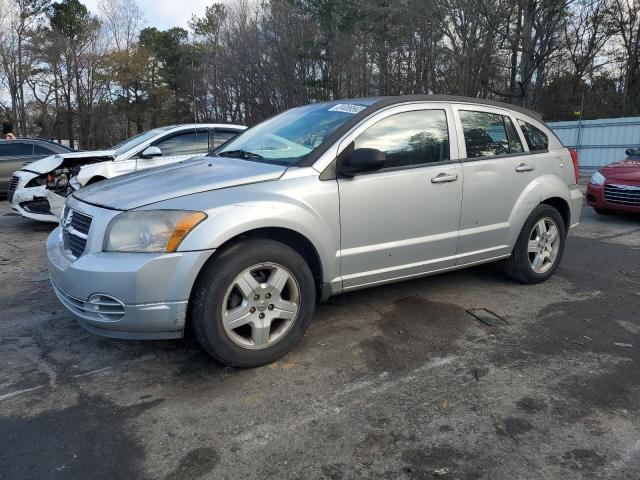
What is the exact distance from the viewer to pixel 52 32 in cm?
3650

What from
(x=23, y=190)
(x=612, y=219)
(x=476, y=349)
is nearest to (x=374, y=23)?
(x=612, y=219)

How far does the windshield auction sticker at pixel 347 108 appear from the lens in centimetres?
381

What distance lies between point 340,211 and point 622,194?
6908 mm

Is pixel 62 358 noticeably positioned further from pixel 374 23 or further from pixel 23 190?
pixel 374 23

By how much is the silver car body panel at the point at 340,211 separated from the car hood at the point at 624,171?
4.33 metres

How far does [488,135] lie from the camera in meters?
4.42

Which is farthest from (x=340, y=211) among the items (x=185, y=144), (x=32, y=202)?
(x=32, y=202)

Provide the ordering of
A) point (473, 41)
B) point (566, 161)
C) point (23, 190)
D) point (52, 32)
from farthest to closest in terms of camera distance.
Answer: point (52, 32) < point (473, 41) < point (23, 190) < point (566, 161)

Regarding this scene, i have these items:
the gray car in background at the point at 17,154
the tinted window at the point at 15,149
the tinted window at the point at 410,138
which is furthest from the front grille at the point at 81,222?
the tinted window at the point at 15,149

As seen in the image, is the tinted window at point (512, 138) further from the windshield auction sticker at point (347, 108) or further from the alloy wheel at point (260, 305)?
the alloy wheel at point (260, 305)

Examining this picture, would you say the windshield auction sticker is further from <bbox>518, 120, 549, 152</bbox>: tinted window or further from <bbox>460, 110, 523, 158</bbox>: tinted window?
<bbox>518, 120, 549, 152</bbox>: tinted window

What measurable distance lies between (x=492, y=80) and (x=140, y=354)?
72.7 feet

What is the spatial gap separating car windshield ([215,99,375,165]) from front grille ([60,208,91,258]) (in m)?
1.25

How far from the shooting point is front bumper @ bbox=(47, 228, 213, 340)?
9.27ft
